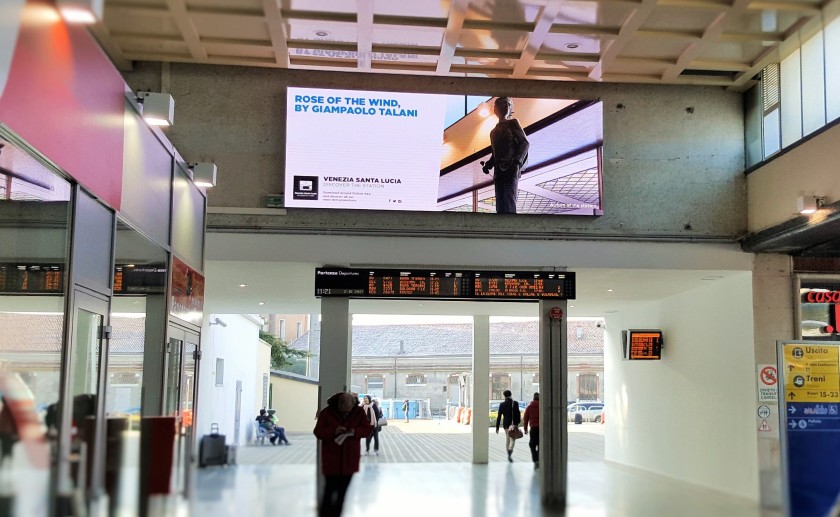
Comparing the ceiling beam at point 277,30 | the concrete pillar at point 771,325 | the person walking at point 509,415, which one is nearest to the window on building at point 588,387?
the person walking at point 509,415

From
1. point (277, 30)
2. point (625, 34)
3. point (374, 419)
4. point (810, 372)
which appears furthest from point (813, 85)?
point (374, 419)

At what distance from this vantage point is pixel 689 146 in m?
12.0

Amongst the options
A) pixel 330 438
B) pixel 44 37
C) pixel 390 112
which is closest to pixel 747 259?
pixel 390 112

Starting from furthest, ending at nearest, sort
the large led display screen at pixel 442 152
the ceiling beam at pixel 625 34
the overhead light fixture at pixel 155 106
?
the large led display screen at pixel 442 152 → the ceiling beam at pixel 625 34 → the overhead light fixture at pixel 155 106

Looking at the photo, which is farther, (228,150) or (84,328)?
(228,150)

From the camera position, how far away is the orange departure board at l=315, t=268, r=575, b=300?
443 inches

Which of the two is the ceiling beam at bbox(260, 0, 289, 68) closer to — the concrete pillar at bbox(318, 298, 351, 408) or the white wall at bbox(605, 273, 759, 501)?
the concrete pillar at bbox(318, 298, 351, 408)

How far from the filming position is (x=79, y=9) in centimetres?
422

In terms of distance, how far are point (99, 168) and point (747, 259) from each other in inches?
356

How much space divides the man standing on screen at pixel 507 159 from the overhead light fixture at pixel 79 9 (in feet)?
25.5

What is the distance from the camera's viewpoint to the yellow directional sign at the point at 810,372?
11.3m

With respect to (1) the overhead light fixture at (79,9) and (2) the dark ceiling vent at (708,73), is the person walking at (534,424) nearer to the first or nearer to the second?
(2) the dark ceiling vent at (708,73)

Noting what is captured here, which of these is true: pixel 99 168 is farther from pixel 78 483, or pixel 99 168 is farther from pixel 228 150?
pixel 228 150

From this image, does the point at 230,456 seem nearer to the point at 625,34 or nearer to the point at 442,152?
the point at 442,152
